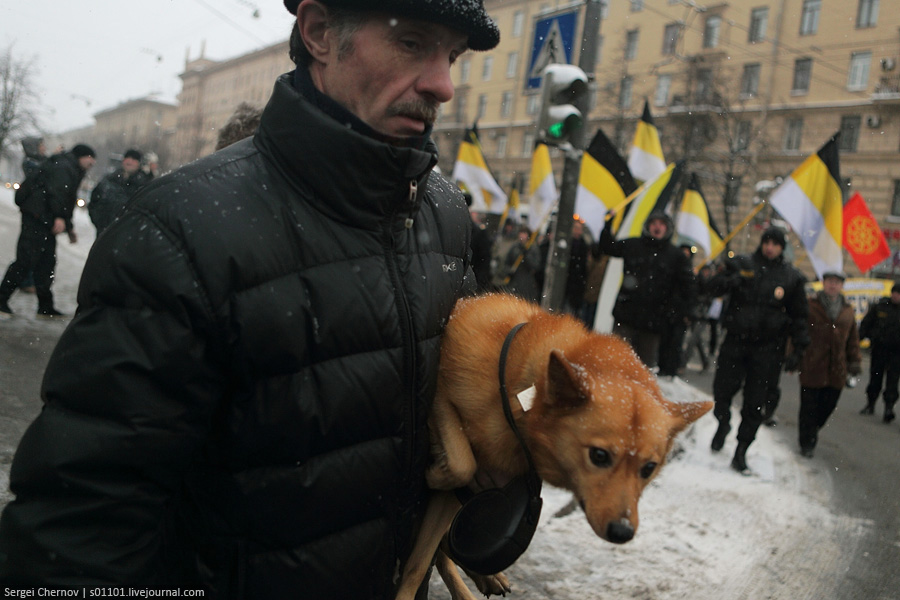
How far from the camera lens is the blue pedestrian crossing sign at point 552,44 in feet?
24.2

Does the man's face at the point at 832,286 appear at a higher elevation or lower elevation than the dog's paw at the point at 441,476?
higher

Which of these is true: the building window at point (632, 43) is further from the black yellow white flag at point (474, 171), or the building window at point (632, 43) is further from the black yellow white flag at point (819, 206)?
the black yellow white flag at point (819, 206)

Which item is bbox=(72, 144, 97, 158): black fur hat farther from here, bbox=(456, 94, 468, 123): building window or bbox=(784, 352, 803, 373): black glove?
bbox=(456, 94, 468, 123): building window

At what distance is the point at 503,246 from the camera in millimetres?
15125

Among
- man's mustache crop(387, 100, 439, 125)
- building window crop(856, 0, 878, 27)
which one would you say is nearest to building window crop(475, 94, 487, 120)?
building window crop(856, 0, 878, 27)

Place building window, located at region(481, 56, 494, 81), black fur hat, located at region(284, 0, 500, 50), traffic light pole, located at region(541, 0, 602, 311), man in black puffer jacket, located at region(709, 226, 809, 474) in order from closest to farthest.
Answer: black fur hat, located at region(284, 0, 500, 50) → man in black puffer jacket, located at region(709, 226, 809, 474) → traffic light pole, located at region(541, 0, 602, 311) → building window, located at region(481, 56, 494, 81)

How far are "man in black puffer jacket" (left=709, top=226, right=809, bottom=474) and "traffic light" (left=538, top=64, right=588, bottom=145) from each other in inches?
92.5

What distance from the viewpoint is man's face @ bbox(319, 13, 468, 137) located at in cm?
145

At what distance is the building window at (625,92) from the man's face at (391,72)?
32.1 metres

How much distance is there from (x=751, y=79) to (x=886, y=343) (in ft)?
88.5

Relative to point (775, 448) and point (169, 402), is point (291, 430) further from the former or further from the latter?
point (775, 448)

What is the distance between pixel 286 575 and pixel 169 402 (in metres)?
0.47

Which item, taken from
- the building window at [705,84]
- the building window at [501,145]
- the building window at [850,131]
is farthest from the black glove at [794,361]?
the building window at [501,145]

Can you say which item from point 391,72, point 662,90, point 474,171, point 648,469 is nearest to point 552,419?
point 648,469
